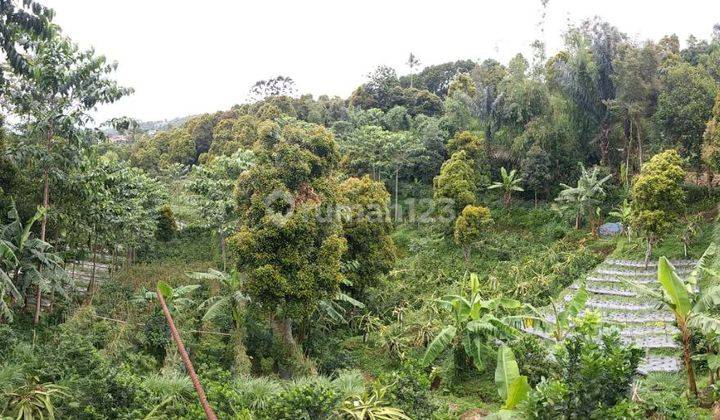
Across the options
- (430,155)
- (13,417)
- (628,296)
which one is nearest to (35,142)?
(13,417)

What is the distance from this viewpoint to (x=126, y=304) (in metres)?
11.5

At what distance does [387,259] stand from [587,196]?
313 inches

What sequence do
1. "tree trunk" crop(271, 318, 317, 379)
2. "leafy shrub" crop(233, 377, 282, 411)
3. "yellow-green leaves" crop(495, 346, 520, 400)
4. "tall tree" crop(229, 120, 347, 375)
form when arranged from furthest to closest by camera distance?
1. "tree trunk" crop(271, 318, 317, 379)
2. "tall tree" crop(229, 120, 347, 375)
3. "yellow-green leaves" crop(495, 346, 520, 400)
4. "leafy shrub" crop(233, 377, 282, 411)

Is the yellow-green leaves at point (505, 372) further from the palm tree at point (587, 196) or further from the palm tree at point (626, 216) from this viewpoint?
the palm tree at point (587, 196)

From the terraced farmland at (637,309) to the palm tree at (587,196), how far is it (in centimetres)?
282

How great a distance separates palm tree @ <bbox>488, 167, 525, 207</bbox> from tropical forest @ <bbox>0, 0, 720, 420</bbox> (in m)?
0.14

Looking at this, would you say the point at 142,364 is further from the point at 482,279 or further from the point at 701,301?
the point at 482,279

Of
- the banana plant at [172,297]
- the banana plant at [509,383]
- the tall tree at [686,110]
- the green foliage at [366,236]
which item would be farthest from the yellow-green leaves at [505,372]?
the tall tree at [686,110]

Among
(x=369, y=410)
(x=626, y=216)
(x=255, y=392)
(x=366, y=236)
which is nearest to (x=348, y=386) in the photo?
(x=369, y=410)

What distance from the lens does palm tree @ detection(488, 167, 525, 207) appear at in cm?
1969

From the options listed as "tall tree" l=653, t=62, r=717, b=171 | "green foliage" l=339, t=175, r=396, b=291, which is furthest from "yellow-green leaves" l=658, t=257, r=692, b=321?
"tall tree" l=653, t=62, r=717, b=171

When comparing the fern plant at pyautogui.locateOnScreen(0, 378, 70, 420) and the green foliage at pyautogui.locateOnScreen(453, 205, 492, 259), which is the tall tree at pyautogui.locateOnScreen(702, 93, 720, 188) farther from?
the fern plant at pyautogui.locateOnScreen(0, 378, 70, 420)

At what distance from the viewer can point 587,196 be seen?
16.9 m

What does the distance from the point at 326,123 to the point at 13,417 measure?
1074 inches
